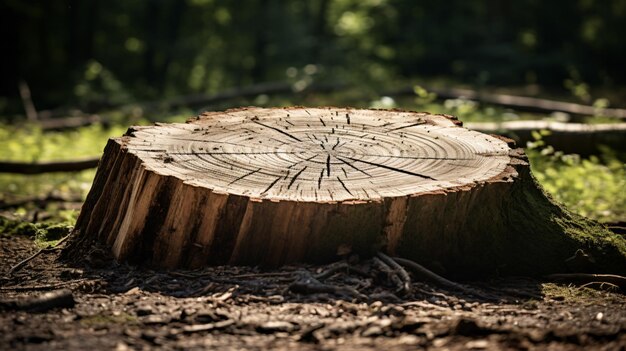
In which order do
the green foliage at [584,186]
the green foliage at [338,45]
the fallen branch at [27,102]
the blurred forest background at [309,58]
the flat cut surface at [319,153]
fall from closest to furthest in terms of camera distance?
the flat cut surface at [319,153], the green foliage at [584,186], the fallen branch at [27,102], the blurred forest background at [309,58], the green foliage at [338,45]

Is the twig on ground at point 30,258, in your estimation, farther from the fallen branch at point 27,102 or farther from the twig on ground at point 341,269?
the fallen branch at point 27,102

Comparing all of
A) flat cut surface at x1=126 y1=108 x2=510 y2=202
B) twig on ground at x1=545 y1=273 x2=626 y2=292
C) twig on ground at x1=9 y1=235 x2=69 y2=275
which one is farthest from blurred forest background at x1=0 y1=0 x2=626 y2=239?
twig on ground at x1=545 y1=273 x2=626 y2=292

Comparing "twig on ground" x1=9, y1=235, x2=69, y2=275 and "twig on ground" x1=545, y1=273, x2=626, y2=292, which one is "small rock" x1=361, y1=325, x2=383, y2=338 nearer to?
"twig on ground" x1=545, y1=273, x2=626, y2=292

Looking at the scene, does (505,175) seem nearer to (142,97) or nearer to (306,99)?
(306,99)

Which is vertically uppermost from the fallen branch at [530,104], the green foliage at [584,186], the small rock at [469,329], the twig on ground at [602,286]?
the fallen branch at [530,104]

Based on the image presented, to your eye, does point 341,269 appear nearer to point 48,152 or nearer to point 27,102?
point 48,152

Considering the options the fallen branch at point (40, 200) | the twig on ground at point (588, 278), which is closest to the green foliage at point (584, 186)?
the twig on ground at point (588, 278)

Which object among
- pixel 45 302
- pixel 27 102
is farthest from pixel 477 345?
pixel 27 102

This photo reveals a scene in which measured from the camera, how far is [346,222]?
13.6 ft

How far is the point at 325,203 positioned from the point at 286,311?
69 centimetres

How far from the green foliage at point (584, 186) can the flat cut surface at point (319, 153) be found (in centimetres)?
191

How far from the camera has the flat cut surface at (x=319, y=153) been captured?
4.30m

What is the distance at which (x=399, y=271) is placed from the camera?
4094 mm

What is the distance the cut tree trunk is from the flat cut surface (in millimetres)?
13
